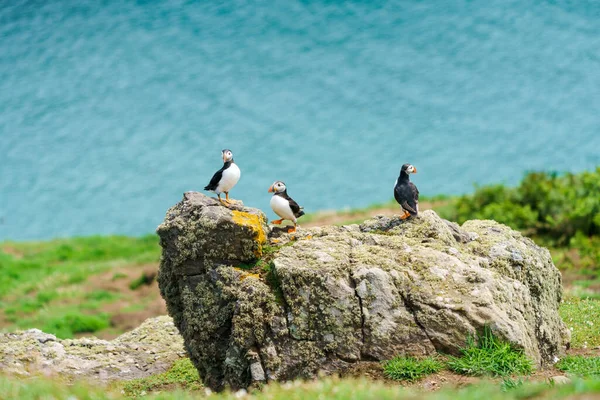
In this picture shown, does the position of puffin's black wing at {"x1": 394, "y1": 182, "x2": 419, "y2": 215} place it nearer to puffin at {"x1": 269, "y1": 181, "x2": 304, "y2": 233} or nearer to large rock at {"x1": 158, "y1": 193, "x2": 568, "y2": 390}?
large rock at {"x1": 158, "y1": 193, "x2": 568, "y2": 390}

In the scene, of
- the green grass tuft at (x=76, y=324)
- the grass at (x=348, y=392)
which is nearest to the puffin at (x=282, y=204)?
the grass at (x=348, y=392)

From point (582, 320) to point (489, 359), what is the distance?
500 cm

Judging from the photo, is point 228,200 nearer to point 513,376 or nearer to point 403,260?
point 403,260

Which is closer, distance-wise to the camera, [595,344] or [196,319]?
[196,319]

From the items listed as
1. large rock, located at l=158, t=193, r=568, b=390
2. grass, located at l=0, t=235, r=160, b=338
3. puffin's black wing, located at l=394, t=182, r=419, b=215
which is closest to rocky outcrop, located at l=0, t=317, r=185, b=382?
large rock, located at l=158, t=193, r=568, b=390

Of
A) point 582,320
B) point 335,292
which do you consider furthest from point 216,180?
point 582,320

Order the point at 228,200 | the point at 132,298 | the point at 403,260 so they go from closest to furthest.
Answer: the point at 403,260, the point at 228,200, the point at 132,298

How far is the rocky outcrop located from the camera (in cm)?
1318

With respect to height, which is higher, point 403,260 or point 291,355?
point 403,260

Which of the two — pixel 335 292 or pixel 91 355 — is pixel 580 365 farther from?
pixel 91 355

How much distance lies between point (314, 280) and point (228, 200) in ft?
7.04

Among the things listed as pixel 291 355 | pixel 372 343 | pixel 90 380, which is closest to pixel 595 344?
pixel 372 343

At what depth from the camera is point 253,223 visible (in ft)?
34.7

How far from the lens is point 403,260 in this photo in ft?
34.1
